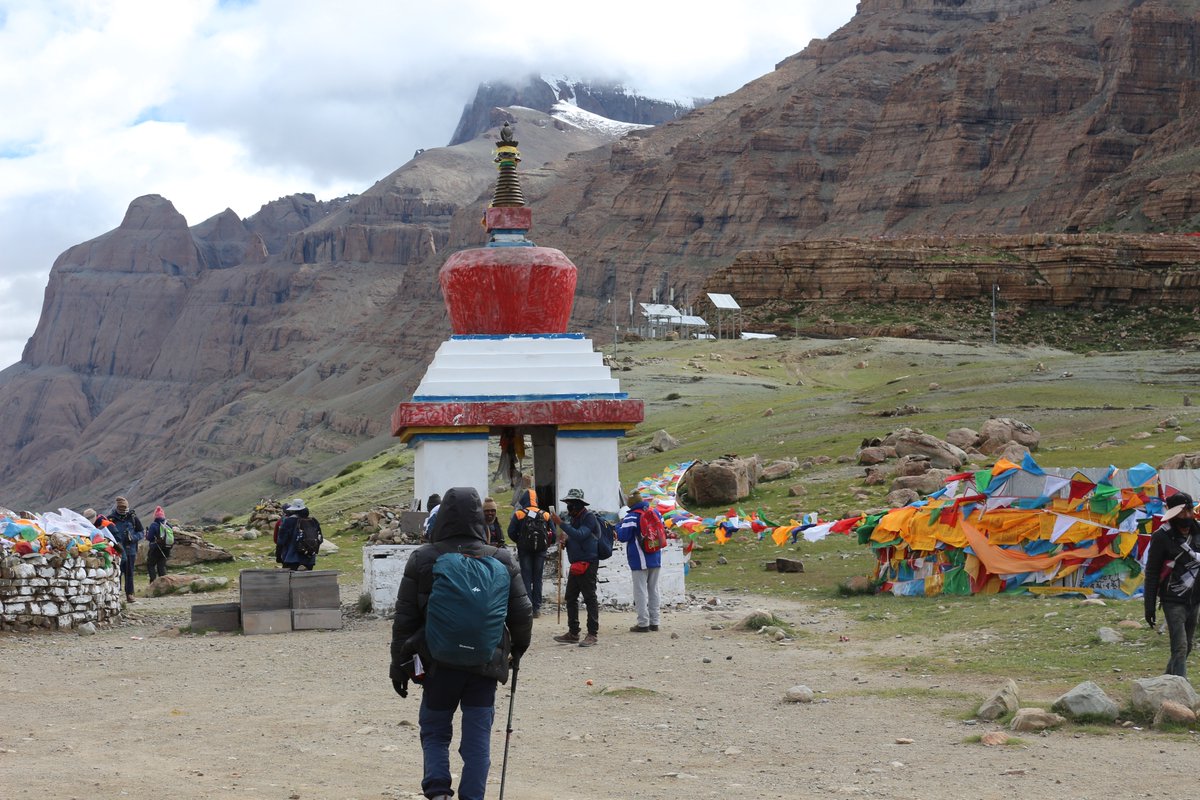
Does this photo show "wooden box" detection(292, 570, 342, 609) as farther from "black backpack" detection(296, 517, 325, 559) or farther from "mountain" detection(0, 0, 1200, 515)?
"mountain" detection(0, 0, 1200, 515)

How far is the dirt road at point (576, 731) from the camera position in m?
9.48

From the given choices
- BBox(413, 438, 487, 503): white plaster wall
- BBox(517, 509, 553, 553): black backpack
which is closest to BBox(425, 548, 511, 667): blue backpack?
BBox(517, 509, 553, 553): black backpack

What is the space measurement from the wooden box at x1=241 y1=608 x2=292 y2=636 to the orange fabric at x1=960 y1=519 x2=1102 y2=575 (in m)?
8.17

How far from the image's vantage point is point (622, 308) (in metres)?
173

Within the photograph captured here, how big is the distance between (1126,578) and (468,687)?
10991 millimetres

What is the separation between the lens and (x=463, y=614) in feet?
27.1

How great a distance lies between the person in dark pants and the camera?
25391 mm

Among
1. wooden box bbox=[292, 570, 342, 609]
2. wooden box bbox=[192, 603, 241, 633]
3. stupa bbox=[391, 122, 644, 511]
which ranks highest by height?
stupa bbox=[391, 122, 644, 511]

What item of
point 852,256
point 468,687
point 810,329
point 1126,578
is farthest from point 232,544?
point 852,256

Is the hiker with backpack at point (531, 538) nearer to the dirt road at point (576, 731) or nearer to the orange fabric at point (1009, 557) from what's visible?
the dirt road at point (576, 731)

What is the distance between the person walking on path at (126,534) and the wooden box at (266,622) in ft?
14.6

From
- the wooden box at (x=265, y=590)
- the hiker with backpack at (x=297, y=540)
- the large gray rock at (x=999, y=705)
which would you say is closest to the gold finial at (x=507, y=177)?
the hiker with backpack at (x=297, y=540)

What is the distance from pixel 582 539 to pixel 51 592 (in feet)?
21.0

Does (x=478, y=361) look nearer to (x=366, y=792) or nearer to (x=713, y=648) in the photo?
(x=713, y=648)
